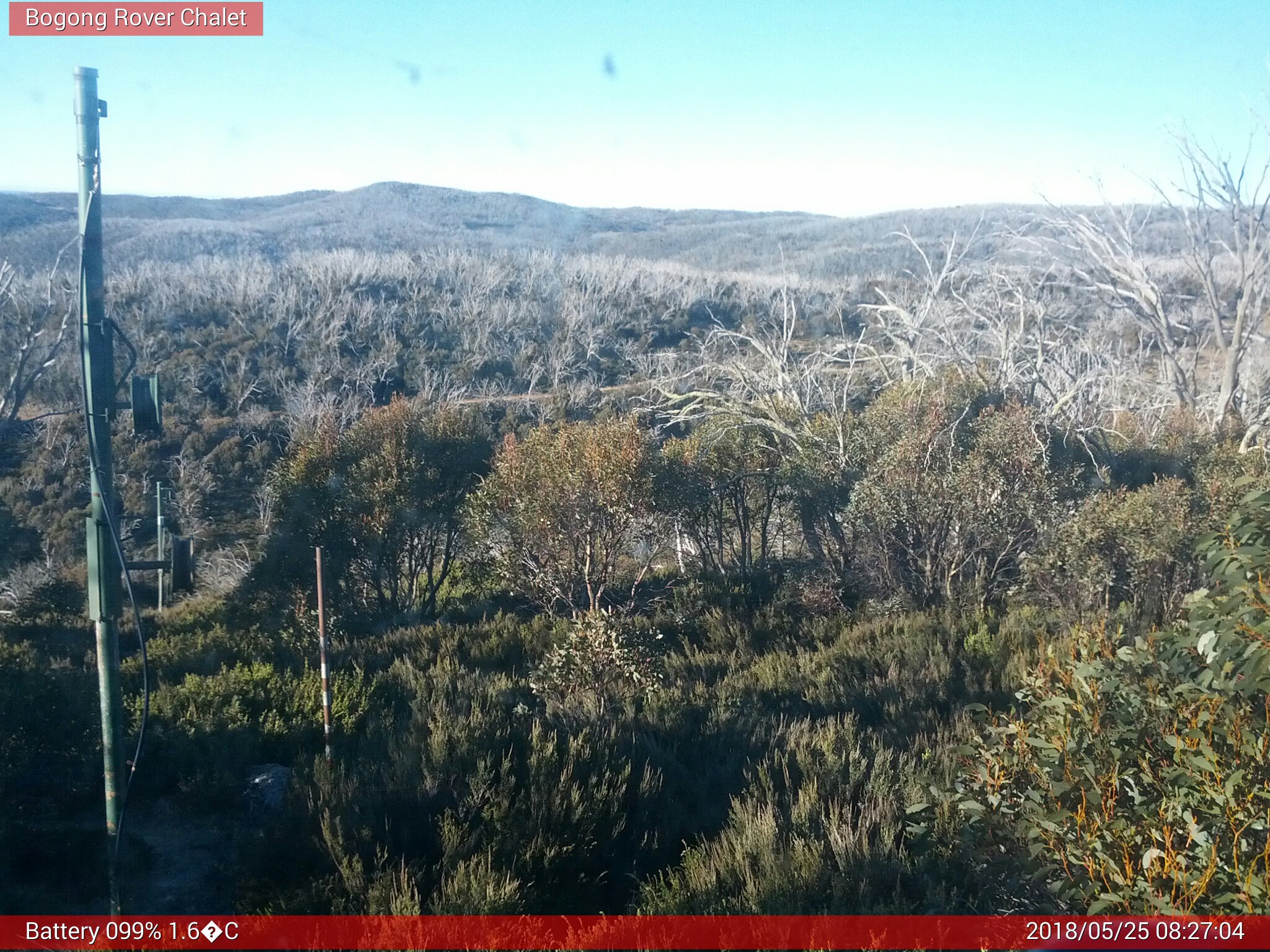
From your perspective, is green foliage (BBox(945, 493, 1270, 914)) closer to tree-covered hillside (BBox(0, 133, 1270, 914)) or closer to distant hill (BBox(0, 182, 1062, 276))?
tree-covered hillside (BBox(0, 133, 1270, 914))

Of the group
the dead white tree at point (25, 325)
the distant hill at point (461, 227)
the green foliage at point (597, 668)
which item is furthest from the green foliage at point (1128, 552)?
the distant hill at point (461, 227)

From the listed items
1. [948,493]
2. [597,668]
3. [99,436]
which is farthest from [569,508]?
[99,436]

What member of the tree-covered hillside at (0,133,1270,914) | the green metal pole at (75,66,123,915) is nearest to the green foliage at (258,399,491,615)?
the tree-covered hillside at (0,133,1270,914)

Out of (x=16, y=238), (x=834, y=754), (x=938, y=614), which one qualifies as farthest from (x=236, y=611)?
(x=16, y=238)

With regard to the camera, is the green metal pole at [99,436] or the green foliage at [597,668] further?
the green foliage at [597,668]

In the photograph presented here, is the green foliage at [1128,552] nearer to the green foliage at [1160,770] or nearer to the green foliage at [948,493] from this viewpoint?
the green foliage at [948,493]

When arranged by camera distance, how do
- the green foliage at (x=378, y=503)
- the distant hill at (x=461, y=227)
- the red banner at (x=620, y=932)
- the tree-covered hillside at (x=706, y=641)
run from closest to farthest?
1. the red banner at (x=620, y=932)
2. the tree-covered hillside at (x=706, y=641)
3. the green foliage at (x=378, y=503)
4. the distant hill at (x=461, y=227)
